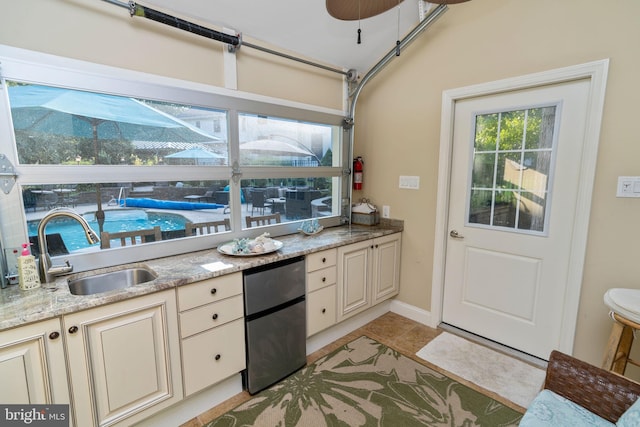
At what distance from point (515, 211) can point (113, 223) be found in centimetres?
293

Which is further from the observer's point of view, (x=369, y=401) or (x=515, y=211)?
(x=515, y=211)

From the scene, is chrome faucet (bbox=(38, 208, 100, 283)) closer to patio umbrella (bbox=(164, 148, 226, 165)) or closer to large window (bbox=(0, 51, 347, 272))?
large window (bbox=(0, 51, 347, 272))

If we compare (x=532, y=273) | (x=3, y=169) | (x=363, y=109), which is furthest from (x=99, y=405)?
(x=363, y=109)

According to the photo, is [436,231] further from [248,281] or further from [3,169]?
[3,169]

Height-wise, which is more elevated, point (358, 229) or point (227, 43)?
point (227, 43)

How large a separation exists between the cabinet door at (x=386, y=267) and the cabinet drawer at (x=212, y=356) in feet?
4.58

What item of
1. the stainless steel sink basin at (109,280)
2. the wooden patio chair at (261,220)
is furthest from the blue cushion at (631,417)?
the wooden patio chair at (261,220)

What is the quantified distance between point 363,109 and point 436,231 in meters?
1.50

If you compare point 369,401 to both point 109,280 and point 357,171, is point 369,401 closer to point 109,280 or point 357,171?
point 109,280

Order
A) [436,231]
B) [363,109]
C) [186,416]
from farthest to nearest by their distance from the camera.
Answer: [363,109]
[436,231]
[186,416]

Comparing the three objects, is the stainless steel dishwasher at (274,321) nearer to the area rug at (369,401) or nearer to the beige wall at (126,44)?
the area rug at (369,401)

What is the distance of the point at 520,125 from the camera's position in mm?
2283

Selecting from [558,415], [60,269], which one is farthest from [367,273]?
[60,269]

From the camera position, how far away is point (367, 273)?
2.73 meters
